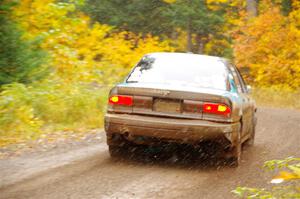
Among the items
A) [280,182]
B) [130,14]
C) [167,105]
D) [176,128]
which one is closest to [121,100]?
[167,105]

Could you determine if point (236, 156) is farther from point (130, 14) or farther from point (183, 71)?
point (130, 14)

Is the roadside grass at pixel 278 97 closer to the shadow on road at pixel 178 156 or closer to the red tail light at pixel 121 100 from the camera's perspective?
the shadow on road at pixel 178 156

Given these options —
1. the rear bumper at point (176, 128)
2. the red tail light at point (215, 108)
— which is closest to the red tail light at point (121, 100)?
the rear bumper at point (176, 128)

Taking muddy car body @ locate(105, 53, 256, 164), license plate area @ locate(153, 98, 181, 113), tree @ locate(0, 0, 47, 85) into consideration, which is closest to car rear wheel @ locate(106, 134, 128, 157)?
muddy car body @ locate(105, 53, 256, 164)

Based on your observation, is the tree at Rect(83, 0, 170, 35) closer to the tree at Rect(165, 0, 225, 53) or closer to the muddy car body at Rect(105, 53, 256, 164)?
the tree at Rect(165, 0, 225, 53)

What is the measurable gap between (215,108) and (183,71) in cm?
110

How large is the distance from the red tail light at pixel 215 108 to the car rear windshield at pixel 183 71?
0.59m

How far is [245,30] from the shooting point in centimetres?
2903

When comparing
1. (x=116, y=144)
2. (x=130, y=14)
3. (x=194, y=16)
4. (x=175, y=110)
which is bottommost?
(x=116, y=144)

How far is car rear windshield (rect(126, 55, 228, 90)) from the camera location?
27.6 ft

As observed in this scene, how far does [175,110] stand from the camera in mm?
7848

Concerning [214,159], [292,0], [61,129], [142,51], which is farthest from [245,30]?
[214,159]

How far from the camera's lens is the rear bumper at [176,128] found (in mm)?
7727

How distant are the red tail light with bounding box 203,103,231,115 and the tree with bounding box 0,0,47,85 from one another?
5.41m
